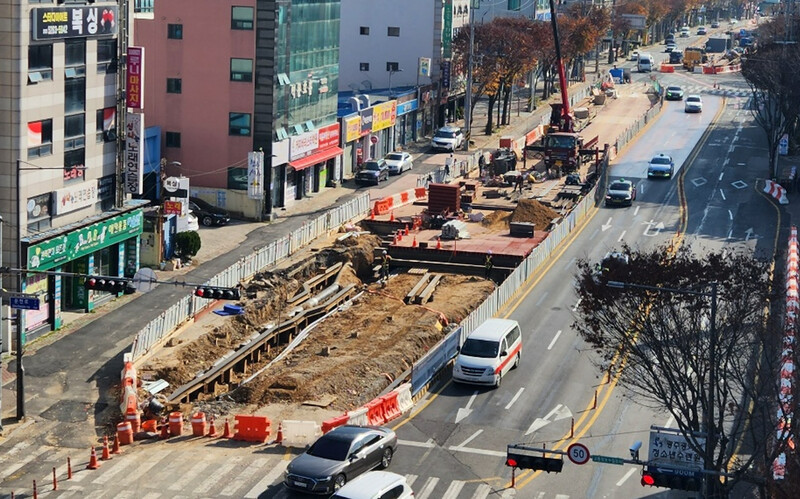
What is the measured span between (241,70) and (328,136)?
41.1 feet

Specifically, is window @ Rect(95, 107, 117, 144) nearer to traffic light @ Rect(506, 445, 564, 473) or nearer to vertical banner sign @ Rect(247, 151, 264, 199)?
vertical banner sign @ Rect(247, 151, 264, 199)

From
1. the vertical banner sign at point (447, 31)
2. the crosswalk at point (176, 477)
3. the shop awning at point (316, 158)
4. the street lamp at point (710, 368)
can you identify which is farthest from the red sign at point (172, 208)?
the vertical banner sign at point (447, 31)

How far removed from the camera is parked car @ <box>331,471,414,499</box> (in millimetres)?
39156

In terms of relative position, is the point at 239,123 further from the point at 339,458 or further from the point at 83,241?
the point at 339,458

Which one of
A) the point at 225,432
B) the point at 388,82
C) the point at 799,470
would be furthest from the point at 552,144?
the point at 799,470

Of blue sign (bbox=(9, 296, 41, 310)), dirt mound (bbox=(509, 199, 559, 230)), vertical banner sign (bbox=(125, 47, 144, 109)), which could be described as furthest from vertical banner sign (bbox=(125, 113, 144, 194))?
dirt mound (bbox=(509, 199, 559, 230))

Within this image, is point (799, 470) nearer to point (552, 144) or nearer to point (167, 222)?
point (167, 222)

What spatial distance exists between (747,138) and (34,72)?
8291cm

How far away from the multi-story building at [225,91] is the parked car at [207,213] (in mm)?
790

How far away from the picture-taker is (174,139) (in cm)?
8688

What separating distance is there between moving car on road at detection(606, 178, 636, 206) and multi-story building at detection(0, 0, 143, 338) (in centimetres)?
3808

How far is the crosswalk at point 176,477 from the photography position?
4278 centimetres

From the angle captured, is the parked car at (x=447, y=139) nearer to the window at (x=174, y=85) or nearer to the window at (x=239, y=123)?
the window at (x=239, y=123)

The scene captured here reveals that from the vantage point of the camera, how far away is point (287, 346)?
63031 millimetres
